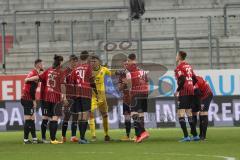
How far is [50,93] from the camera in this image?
60.6 feet

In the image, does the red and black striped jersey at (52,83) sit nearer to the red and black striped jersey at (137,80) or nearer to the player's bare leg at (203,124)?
the red and black striped jersey at (137,80)

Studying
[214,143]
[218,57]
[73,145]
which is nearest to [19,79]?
[218,57]

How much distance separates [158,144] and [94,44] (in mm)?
11636

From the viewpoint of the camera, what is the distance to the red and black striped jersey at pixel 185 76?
18.0m

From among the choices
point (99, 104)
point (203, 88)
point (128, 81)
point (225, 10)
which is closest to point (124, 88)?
point (128, 81)

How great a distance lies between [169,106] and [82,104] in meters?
7.23

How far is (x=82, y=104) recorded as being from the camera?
18281 mm

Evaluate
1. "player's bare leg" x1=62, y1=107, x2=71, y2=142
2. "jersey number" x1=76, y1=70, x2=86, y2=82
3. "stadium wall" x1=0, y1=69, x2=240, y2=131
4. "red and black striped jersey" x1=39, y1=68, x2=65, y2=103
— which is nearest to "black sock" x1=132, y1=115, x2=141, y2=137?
"jersey number" x1=76, y1=70, x2=86, y2=82

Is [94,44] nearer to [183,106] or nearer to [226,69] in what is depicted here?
[226,69]

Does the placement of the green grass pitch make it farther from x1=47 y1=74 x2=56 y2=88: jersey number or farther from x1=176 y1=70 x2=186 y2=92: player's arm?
x1=47 y1=74 x2=56 y2=88: jersey number

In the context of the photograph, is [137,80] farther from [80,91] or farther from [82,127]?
[82,127]

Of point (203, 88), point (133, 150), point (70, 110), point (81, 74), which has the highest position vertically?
point (81, 74)

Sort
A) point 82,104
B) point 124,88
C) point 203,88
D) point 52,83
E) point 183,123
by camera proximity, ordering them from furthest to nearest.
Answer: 1. point 203,88
2. point 124,88
3. point 52,83
4. point 82,104
5. point 183,123

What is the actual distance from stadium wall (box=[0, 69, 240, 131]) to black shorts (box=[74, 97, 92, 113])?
6361mm
